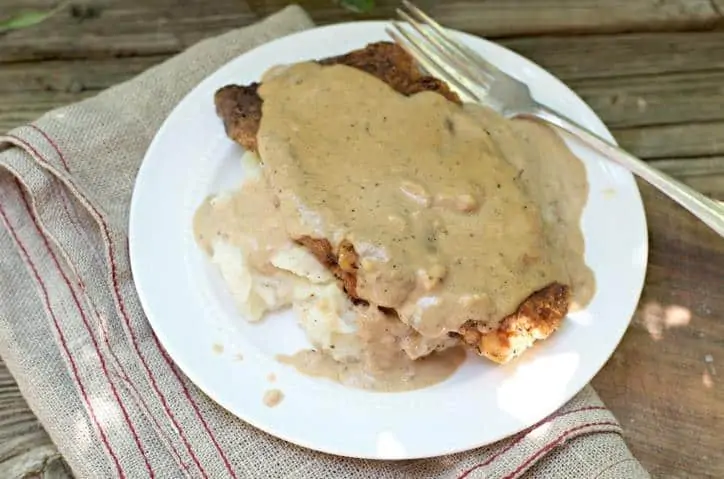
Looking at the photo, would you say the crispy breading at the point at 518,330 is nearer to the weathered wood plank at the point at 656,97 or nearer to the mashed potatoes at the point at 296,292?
the mashed potatoes at the point at 296,292

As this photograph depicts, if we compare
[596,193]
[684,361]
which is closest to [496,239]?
[596,193]

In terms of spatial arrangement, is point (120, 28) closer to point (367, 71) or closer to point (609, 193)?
point (367, 71)

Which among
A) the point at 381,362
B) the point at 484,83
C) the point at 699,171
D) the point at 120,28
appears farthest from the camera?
the point at 120,28

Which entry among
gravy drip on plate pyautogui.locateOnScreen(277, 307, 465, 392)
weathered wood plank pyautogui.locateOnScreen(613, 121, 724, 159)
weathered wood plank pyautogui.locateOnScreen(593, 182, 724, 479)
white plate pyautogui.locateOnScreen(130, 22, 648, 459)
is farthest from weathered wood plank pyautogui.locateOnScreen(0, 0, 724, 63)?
gravy drip on plate pyautogui.locateOnScreen(277, 307, 465, 392)

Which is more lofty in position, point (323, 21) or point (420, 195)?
point (420, 195)

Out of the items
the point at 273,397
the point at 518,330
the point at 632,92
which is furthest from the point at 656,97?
the point at 273,397

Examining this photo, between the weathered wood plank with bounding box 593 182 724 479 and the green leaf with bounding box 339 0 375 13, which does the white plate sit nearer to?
the weathered wood plank with bounding box 593 182 724 479
